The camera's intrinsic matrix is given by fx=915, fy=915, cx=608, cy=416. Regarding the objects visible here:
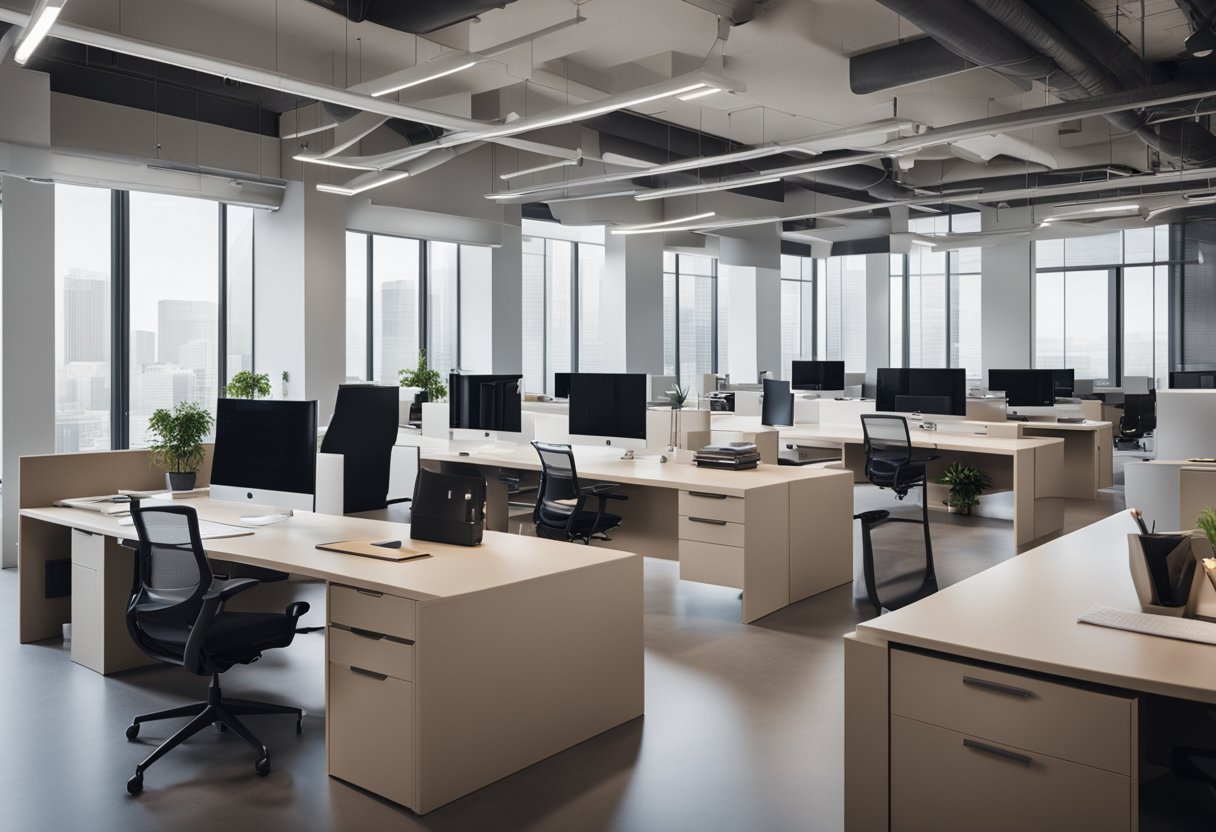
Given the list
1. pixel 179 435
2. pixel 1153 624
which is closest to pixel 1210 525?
pixel 1153 624

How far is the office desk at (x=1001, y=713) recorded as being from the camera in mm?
2020

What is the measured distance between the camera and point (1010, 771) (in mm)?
2148

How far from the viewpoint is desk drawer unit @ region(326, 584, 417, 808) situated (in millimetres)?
3088

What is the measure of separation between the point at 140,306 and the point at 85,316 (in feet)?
1.83

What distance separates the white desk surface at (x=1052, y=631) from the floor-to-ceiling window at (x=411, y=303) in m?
10.3

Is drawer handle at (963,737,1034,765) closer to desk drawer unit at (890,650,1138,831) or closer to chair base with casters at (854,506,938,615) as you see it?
desk drawer unit at (890,650,1138,831)

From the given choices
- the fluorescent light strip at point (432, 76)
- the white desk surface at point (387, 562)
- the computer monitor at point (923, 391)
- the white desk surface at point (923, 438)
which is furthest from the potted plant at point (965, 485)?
the white desk surface at point (387, 562)

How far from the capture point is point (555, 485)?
593 centimetres

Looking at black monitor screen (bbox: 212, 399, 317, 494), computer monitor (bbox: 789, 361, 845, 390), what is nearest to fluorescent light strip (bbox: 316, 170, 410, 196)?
black monitor screen (bbox: 212, 399, 317, 494)

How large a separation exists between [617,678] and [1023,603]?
1.73 m

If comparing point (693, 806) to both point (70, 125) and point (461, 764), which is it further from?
point (70, 125)

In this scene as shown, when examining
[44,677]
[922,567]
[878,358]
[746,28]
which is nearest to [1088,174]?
[878,358]

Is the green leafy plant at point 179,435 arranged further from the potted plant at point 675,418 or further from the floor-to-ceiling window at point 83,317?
the floor-to-ceiling window at point 83,317

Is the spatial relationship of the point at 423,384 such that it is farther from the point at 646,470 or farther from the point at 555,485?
the point at 646,470
